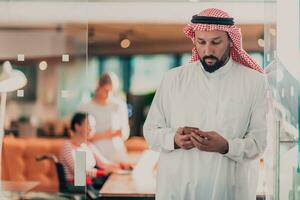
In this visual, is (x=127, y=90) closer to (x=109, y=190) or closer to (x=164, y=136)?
(x=109, y=190)

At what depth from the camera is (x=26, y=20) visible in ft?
19.0

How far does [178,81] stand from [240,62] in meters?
0.44

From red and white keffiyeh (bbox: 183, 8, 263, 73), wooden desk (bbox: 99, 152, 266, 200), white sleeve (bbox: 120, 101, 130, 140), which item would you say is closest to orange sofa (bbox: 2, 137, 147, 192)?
wooden desk (bbox: 99, 152, 266, 200)

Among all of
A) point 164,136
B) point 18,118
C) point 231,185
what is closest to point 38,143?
point 18,118

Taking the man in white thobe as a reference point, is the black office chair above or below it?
below

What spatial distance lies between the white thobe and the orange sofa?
1110 millimetres

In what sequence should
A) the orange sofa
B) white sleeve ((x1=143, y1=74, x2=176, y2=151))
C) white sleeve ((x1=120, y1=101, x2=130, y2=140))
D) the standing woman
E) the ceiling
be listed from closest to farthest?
white sleeve ((x1=143, y1=74, x2=176, y2=151))
the orange sofa
the ceiling
white sleeve ((x1=120, y1=101, x2=130, y2=140))
the standing woman

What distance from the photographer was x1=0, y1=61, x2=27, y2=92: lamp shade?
571 centimetres

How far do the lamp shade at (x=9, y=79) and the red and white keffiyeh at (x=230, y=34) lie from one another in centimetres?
131

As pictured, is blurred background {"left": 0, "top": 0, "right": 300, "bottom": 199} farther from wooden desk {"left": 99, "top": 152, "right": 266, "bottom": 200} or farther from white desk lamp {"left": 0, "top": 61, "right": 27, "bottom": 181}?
wooden desk {"left": 99, "top": 152, "right": 266, "bottom": 200}

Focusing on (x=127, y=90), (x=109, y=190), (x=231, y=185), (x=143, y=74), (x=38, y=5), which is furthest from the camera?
(x=127, y=90)

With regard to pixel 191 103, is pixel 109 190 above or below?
below

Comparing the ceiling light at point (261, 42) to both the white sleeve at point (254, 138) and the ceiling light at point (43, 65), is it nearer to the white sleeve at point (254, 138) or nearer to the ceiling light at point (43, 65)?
the white sleeve at point (254, 138)

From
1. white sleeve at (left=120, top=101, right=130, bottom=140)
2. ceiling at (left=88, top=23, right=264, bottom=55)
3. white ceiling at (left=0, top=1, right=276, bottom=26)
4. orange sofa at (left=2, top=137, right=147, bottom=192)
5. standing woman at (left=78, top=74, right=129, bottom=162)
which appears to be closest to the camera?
white ceiling at (left=0, top=1, right=276, bottom=26)
